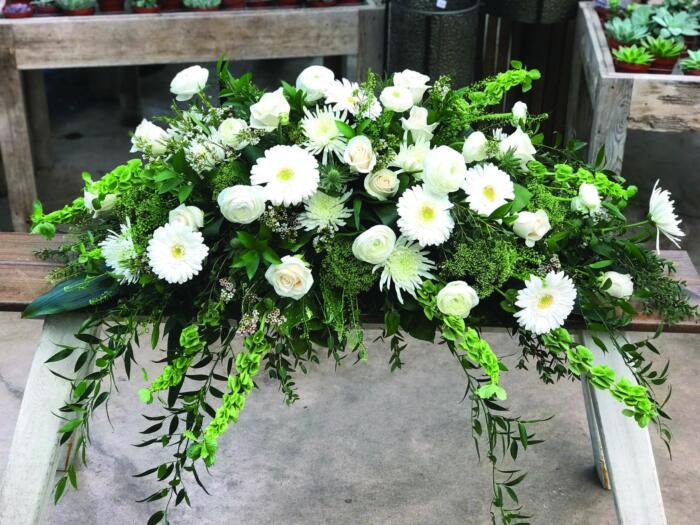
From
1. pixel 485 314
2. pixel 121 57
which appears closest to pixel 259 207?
pixel 485 314

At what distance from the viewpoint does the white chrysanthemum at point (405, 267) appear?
163 centimetres

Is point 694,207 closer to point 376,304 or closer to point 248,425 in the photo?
point 248,425

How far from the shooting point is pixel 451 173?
5.28ft

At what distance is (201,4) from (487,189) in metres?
2.22

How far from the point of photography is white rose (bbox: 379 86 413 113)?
175 cm

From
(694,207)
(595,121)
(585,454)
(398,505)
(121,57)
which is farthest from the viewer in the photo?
(694,207)

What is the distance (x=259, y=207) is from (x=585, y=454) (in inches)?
53.7

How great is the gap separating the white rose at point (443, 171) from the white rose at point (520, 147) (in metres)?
0.18

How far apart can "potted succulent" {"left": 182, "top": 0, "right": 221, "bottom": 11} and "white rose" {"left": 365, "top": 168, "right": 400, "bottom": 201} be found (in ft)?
7.06

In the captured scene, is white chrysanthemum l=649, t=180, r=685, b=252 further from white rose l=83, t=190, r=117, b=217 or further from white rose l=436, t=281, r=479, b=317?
white rose l=83, t=190, r=117, b=217

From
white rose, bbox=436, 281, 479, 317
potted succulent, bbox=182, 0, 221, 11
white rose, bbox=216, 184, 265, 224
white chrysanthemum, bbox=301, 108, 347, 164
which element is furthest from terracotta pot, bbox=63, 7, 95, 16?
white rose, bbox=436, 281, 479, 317

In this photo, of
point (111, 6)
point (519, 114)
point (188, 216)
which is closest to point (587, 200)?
point (519, 114)

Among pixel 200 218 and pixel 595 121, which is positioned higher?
pixel 200 218

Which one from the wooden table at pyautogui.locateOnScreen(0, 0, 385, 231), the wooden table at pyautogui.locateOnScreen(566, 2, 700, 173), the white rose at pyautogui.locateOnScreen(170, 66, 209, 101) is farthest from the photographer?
the wooden table at pyautogui.locateOnScreen(0, 0, 385, 231)
